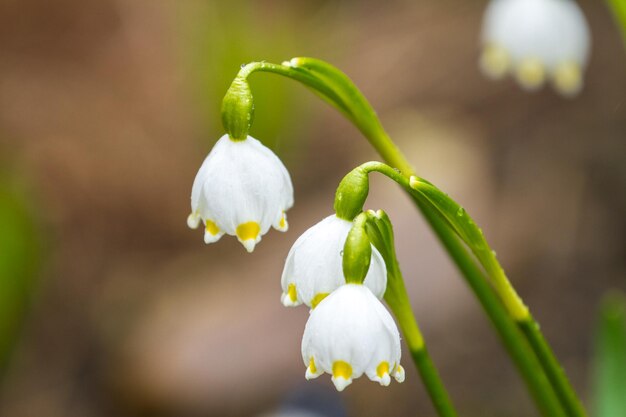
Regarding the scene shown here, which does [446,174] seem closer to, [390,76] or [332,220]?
[390,76]

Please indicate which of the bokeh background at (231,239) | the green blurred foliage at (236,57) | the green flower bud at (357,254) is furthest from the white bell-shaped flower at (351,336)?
the green blurred foliage at (236,57)

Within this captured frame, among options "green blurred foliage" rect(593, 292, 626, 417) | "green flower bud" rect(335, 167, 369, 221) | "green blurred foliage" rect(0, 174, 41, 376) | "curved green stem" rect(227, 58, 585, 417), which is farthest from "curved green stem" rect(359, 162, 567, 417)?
"green blurred foliage" rect(0, 174, 41, 376)

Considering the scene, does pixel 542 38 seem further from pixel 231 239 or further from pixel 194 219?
pixel 231 239

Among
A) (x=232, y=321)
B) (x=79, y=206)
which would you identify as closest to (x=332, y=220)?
(x=232, y=321)

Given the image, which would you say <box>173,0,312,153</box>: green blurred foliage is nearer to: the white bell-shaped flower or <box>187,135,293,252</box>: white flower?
<box>187,135,293,252</box>: white flower

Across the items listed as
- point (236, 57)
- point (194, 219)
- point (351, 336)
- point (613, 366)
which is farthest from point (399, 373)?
point (236, 57)
